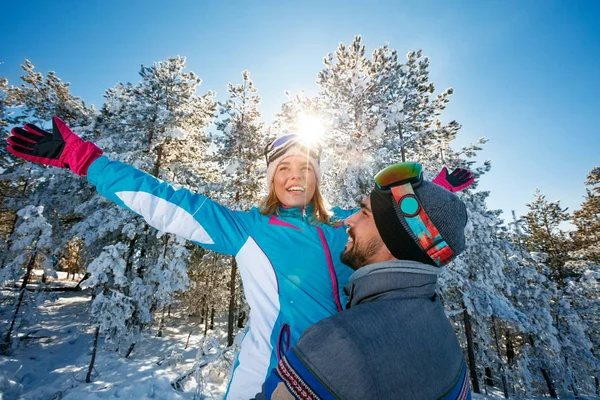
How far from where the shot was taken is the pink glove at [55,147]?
6.59 feet

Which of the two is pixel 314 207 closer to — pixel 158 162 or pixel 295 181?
pixel 295 181

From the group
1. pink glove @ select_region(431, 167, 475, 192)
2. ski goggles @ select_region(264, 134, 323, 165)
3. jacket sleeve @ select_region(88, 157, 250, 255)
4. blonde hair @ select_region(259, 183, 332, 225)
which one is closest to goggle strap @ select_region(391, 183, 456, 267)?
blonde hair @ select_region(259, 183, 332, 225)

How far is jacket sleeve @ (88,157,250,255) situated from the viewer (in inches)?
74.9

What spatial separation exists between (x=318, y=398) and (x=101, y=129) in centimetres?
1713

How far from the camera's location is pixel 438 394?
965mm

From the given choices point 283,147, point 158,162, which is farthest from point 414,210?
point 158,162

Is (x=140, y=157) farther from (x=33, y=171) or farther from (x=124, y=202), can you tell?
(x=124, y=202)

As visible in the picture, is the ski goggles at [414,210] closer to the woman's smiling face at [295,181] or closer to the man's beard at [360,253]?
the man's beard at [360,253]

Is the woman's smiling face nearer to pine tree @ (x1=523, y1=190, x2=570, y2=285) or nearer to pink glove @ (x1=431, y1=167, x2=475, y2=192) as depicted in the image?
pink glove @ (x1=431, y1=167, x2=475, y2=192)

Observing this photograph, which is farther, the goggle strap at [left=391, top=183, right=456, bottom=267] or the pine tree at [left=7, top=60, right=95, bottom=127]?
the pine tree at [left=7, top=60, right=95, bottom=127]

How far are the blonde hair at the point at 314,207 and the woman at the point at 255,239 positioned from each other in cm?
1

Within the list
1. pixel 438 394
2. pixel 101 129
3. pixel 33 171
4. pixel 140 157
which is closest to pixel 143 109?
pixel 140 157

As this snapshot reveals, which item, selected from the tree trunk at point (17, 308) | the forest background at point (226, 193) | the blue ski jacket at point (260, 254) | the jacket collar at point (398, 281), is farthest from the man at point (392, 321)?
the tree trunk at point (17, 308)

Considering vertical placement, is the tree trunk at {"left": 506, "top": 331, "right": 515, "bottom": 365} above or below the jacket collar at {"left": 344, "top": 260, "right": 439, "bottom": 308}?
below
